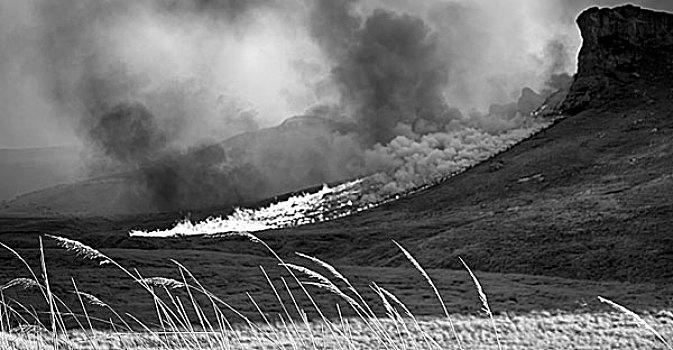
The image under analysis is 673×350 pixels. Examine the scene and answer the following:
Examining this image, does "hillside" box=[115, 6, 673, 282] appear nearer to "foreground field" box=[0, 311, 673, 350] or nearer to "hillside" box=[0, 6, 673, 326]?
"hillside" box=[0, 6, 673, 326]

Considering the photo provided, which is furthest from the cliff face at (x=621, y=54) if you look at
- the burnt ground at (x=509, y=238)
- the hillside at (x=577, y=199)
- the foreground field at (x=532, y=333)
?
the foreground field at (x=532, y=333)

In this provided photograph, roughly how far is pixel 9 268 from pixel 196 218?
291 feet

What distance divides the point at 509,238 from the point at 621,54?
8935cm

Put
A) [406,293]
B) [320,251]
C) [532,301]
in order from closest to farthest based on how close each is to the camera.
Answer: [532,301] < [406,293] < [320,251]

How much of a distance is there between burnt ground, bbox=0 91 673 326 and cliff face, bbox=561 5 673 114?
4.43 meters

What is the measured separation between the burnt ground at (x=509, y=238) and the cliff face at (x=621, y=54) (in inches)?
175

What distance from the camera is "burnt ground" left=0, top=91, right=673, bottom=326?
34219 millimetres

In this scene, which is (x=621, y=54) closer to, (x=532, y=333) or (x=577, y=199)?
(x=577, y=199)

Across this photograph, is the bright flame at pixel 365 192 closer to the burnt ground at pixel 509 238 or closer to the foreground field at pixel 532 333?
the burnt ground at pixel 509 238

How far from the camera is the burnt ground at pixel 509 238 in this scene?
112 ft

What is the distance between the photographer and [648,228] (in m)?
55.7

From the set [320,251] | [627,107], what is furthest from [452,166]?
[320,251]

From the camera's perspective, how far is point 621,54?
136 metres

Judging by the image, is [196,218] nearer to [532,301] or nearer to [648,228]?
[648,228]
